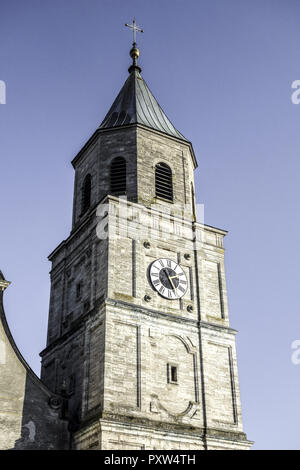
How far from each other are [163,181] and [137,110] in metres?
5.10

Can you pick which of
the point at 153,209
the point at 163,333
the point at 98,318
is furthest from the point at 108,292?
the point at 153,209

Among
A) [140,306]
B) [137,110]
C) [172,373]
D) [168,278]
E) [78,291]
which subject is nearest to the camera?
[172,373]

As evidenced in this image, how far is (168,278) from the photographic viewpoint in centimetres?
3080

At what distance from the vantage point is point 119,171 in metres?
33.4

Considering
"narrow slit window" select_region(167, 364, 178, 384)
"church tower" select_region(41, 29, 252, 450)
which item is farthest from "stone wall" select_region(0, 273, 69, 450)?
"narrow slit window" select_region(167, 364, 178, 384)

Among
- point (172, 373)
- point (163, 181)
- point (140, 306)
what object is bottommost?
point (172, 373)

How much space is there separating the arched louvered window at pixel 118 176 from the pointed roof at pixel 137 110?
8.12 ft

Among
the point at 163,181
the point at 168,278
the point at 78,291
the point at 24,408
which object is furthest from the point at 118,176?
the point at 24,408

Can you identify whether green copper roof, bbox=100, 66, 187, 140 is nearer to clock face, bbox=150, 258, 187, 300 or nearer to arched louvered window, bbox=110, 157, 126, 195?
arched louvered window, bbox=110, 157, 126, 195

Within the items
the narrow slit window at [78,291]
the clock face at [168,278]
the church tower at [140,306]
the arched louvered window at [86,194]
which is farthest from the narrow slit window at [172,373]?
the arched louvered window at [86,194]

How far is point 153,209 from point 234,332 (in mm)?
7188

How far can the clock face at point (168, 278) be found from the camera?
3033 centimetres

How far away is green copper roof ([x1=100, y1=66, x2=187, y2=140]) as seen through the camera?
35719mm

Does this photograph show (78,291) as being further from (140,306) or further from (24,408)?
(24,408)
